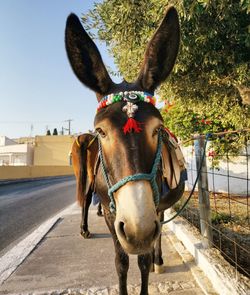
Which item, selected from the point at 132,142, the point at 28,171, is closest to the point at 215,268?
the point at 132,142

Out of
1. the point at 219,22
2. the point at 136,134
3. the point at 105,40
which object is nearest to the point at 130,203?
the point at 136,134

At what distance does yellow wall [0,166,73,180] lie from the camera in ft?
95.7

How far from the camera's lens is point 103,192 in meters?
2.50

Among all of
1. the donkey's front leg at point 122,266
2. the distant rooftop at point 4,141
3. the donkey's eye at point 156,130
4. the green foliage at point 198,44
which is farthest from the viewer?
the distant rooftop at point 4,141

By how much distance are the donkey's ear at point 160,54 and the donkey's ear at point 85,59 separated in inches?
13.1

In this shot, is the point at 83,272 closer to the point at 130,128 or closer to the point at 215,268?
the point at 215,268

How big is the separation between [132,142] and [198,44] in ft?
14.5

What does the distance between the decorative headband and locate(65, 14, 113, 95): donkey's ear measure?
7.6 inches

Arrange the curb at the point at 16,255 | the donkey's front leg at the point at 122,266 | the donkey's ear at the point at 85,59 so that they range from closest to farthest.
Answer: the donkey's ear at the point at 85,59
the donkey's front leg at the point at 122,266
the curb at the point at 16,255

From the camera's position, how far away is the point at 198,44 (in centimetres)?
553

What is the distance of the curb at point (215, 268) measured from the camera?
8.17 feet

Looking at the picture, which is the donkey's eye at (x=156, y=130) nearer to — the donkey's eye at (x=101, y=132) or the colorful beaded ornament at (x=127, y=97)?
the colorful beaded ornament at (x=127, y=97)

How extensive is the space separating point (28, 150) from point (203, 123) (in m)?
56.4

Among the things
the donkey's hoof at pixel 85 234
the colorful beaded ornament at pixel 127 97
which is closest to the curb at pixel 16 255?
the donkey's hoof at pixel 85 234
